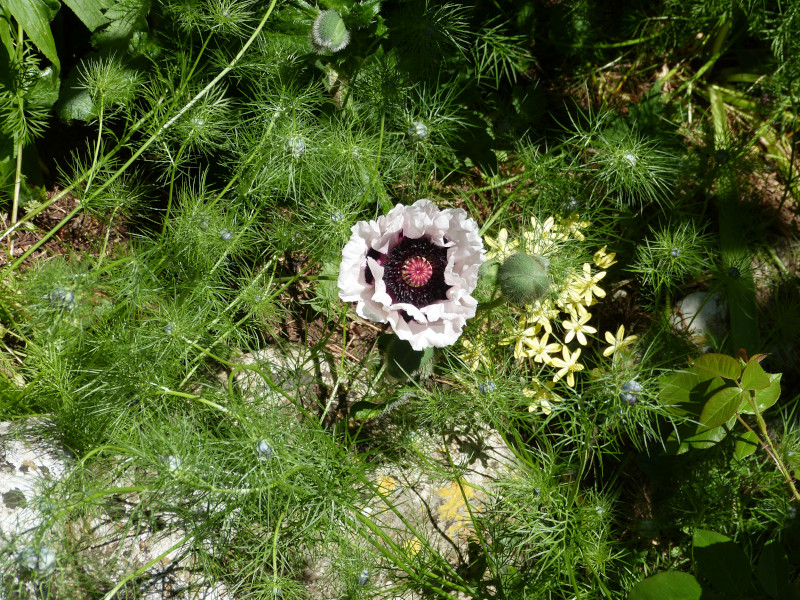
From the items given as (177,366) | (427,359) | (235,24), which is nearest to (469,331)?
(427,359)

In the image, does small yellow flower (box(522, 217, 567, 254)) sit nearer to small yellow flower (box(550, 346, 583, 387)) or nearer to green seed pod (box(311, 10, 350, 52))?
small yellow flower (box(550, 346, 583, 387))

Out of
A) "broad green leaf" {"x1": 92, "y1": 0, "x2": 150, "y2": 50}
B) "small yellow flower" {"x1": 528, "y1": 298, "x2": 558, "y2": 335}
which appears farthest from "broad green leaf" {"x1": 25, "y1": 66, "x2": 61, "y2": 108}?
"small yellow flower" {"x1": 528, "y1": 298, "x2": 558, "y2": 335}

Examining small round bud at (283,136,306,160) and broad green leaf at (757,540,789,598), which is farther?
small round bud at (283,136,306,160)

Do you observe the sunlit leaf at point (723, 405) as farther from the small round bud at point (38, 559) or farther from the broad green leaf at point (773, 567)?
the small round bud at point (38, 559)

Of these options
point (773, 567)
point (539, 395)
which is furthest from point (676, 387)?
point (773, 567)

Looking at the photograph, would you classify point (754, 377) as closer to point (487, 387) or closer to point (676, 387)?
point (676, 387)

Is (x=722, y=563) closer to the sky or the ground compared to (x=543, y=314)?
closer to the ground
